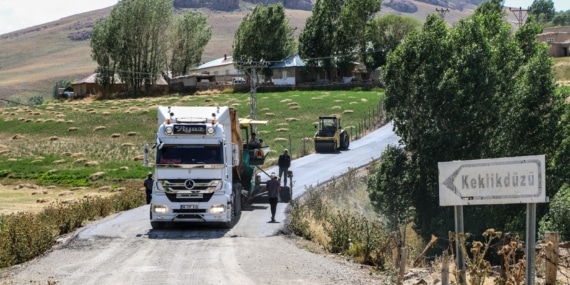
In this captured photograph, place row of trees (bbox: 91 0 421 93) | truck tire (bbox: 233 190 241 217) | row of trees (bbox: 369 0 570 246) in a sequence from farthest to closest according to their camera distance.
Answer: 1. row of trees (bbox: 91 0 421 93)
2. row of trees (bbox: 369 0 570 246)
3. truck tire (bbox: 233 190 241 217)

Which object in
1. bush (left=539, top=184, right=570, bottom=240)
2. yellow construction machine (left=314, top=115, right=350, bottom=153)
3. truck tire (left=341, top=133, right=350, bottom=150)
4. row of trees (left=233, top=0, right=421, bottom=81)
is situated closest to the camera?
bush (left=539, top=184, right=570, bottom=240)

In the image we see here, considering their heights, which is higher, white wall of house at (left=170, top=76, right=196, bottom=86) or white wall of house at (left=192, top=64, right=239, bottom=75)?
white wall of house at (left=192, top=64, right=239, bottom=75)

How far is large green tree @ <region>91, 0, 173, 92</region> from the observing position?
11688cm

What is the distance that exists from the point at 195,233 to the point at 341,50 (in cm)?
8665

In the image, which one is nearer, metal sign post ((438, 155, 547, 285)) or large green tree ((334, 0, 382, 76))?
metal sign post ((438, 155, 547, 285))

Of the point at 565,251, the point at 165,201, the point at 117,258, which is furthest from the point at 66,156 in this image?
the point at 565,251

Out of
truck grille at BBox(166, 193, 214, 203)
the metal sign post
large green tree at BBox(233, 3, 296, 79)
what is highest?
large green tree at BBox(233, 3, 296, 79)

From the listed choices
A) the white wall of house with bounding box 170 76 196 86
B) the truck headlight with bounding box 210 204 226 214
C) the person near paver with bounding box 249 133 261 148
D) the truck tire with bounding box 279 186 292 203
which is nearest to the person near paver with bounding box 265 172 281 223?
the truck headlight with bounding box 210 204 226 214

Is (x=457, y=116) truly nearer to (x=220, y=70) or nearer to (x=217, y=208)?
(x=217, y=208)

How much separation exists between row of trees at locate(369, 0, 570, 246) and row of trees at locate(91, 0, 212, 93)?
A: 76913 millimetres

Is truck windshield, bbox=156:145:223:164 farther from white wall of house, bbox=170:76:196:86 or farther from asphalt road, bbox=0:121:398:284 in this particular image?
white wall of house, bbox=170:76:196:86

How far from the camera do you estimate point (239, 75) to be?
4995 inches

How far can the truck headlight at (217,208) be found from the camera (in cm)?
2683

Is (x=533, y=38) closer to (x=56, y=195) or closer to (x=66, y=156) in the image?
(x=56, y=195)
